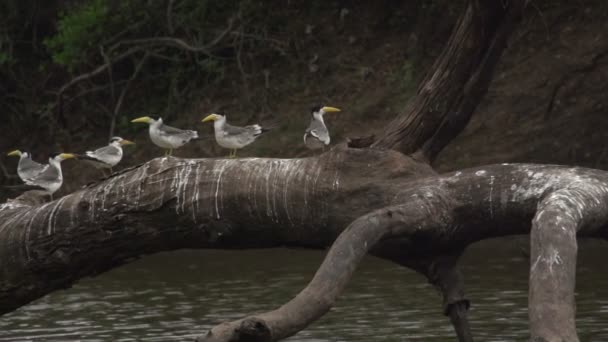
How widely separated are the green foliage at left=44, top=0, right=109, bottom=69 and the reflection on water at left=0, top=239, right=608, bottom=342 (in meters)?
5.11

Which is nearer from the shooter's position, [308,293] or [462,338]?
[308,293]

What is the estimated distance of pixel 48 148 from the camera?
66.7ft

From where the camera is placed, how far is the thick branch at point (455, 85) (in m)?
6.77

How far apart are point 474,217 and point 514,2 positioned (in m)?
1.20

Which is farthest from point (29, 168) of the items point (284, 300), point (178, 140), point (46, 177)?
point (284, 300)

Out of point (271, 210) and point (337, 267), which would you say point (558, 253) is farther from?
point (271, 210)

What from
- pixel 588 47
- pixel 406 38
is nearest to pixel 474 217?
pixel 588 47

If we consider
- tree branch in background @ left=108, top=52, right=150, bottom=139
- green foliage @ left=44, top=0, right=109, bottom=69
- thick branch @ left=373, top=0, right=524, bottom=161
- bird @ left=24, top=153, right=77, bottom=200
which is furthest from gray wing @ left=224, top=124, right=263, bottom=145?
tree branch in background @ left=108, top=52, right=150, bottom=139

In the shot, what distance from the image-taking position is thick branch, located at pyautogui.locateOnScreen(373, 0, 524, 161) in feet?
22.2

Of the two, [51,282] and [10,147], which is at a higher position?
[10,147]

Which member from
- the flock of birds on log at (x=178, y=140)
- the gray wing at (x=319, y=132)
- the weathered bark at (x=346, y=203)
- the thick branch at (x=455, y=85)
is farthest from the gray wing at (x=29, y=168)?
the thick branch at (x=455, y=85)

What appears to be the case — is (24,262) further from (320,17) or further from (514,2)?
(320,17)

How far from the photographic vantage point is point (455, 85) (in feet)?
22.7

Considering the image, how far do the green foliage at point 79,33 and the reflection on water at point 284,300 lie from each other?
511 centimetres
